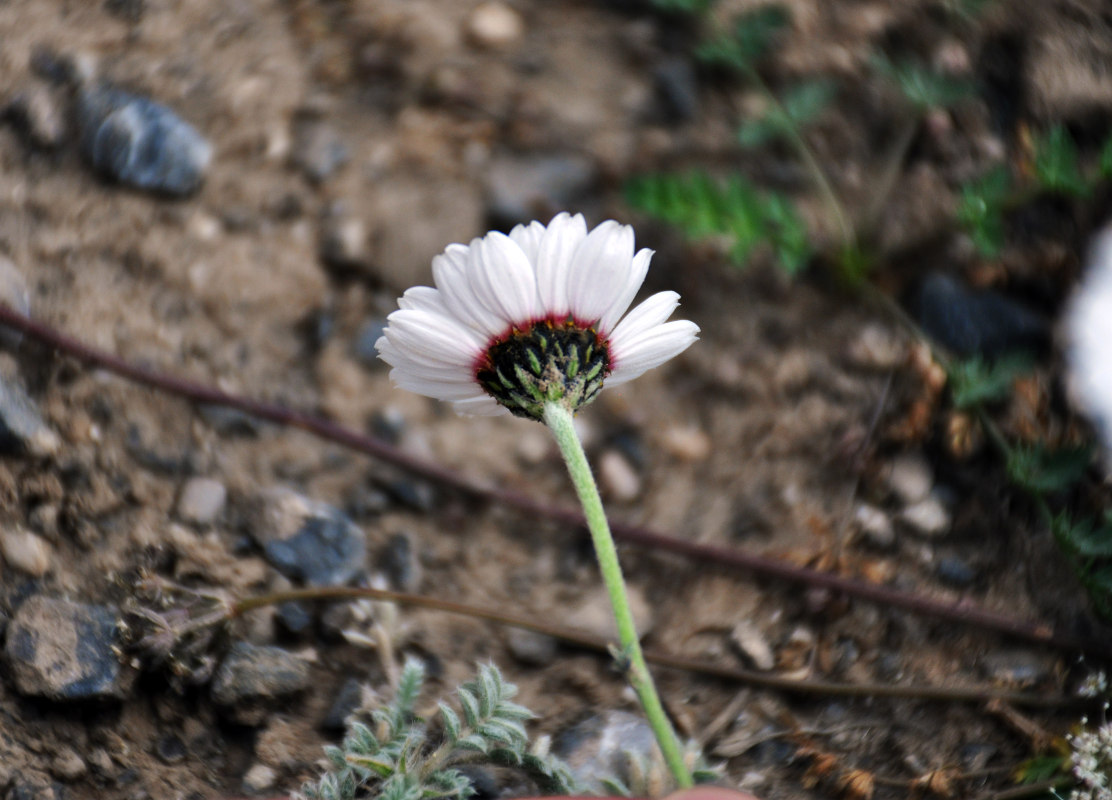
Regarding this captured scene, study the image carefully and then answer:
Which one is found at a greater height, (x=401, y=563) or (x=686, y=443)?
(x=686, y=443)

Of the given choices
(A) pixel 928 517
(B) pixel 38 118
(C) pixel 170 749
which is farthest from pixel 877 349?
(B) pixel 38 118

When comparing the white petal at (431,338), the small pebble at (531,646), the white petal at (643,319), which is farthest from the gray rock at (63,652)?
the white petal at (643,319)

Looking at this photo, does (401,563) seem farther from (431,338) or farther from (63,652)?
(431,338)

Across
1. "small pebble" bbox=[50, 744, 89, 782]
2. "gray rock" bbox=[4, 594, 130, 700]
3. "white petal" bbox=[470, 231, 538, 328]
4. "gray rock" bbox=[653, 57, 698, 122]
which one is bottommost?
"small pebble" bbox=[50, 744, 89, 782]

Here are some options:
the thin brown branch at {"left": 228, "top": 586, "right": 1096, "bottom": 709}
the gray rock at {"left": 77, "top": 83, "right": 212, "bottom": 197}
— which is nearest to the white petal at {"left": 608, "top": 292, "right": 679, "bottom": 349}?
the thin brown branch at {"left": 228, "top": 586, "right": 1096, "bottom": 709}

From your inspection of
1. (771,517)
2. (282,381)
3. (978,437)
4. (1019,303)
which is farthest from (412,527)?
(1019,303)

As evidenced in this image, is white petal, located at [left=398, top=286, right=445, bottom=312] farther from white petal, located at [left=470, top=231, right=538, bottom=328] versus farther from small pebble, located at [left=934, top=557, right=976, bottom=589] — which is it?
small pebble, located at [left=934, top=557, right=976, bottom=589]
